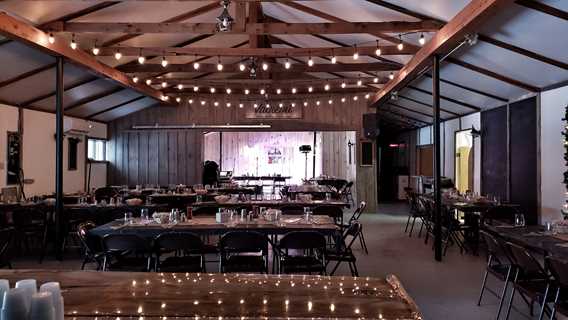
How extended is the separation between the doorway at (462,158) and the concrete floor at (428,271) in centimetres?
407

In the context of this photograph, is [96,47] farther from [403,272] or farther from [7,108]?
[403,272]

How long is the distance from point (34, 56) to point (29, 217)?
2.70 m

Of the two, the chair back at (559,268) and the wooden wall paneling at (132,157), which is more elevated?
the wooden wall paneling at (132,157)

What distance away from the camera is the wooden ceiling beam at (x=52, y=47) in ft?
17.7

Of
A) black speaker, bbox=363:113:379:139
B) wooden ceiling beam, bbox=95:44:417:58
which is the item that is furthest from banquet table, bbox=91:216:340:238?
black speaker, bbox=363:113:379:139

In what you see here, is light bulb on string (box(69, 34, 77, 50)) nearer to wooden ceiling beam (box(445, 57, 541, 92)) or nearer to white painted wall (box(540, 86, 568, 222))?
wooden ceiling beam (box(445, 57, 541, 92))

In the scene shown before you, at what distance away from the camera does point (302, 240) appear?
4.27 meters

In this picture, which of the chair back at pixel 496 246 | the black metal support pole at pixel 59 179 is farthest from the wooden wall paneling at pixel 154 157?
the chair back at pixel 496 246

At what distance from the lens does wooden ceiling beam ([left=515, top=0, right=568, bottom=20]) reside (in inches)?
192

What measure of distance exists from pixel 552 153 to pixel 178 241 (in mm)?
6330

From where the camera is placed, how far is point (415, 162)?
15.8 metres

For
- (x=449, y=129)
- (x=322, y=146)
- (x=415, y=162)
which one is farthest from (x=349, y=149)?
(x=449, y=129)

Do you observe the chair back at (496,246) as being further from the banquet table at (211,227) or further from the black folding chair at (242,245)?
the black folding chair at (242,245)

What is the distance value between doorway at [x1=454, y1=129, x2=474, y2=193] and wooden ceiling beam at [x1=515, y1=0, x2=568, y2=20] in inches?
253
